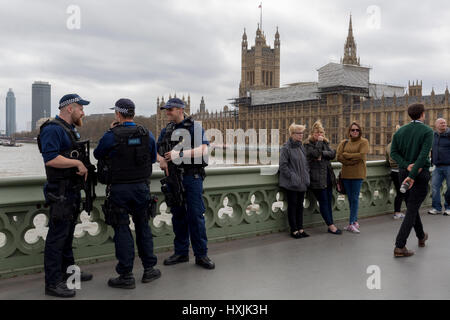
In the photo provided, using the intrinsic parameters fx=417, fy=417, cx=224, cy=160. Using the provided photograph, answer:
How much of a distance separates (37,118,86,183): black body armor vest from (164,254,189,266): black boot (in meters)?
1.36

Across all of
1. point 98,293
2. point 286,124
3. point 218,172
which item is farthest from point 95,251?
point 286,124

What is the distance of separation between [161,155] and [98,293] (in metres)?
1.49

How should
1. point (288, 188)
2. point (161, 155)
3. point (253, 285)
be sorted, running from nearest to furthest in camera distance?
point (253, 285) → point (161, 155) → point (288, 188)

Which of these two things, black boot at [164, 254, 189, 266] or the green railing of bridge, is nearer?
the green railing of bridge

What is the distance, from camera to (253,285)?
3.85 m

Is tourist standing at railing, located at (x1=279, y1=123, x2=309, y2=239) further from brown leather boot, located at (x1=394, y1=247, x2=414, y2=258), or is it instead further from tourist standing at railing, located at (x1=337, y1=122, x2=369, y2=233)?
brown leather boot, located at (x1=394, y1=247, x2=414, y2=258)

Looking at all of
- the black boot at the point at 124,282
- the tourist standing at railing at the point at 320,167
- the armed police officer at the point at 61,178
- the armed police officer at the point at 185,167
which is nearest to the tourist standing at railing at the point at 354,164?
the tourist standing at railing at the point at 320,167

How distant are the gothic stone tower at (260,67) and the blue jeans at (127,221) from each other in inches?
4897

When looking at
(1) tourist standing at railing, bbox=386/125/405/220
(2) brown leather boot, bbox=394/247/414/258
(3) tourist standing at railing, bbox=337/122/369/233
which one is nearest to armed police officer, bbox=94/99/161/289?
(2) brown leather boot, bbox=394/247/414/258

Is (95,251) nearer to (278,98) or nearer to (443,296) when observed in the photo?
(443,296)

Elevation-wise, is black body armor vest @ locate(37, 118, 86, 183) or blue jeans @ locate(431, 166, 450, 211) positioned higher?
black body armor vest @ locate(37, 118, 86, 183)

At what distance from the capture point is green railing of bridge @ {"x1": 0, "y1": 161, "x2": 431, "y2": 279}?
4.01 meters

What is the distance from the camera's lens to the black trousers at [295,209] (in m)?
5.78

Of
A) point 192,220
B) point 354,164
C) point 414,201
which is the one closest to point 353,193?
point 354,164
